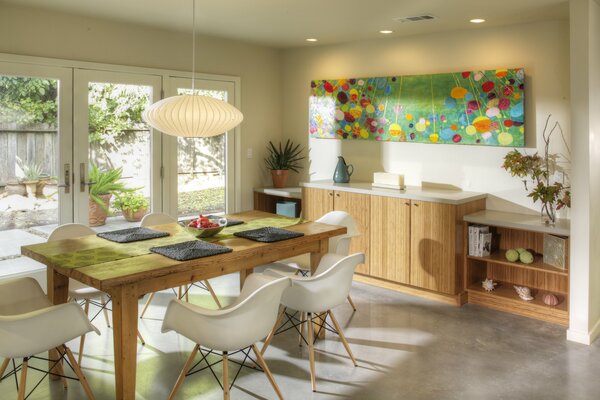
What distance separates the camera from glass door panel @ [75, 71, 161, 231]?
480cm

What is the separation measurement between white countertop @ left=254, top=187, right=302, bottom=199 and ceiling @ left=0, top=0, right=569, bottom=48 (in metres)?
1.63

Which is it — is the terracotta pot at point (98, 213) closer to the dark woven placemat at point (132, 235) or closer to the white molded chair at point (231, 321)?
the dark woven placemat at point (132, 235)

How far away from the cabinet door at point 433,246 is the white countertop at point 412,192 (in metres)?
0.06

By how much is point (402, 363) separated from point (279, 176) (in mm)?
3132

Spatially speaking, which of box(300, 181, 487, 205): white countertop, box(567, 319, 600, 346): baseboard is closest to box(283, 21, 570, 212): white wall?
box(300, 181, 487, 205): white countertop

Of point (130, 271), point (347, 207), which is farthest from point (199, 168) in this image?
point (130, 271)

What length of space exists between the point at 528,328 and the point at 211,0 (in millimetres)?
3389

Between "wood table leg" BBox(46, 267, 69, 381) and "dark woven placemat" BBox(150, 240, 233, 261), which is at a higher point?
"dark woven placemat" BBox(150, 240, 233, 261)

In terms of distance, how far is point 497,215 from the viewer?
4645mm

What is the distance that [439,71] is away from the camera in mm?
5156

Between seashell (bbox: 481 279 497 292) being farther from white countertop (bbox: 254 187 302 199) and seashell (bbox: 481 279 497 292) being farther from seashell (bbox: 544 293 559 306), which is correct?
white countertop (bbox: 254 187 302 199)

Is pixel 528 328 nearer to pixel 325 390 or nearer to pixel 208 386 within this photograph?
pixel 325 390

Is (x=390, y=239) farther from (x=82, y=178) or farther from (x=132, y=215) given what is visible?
(x=82, y=178)

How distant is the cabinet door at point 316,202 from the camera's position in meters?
5.49
